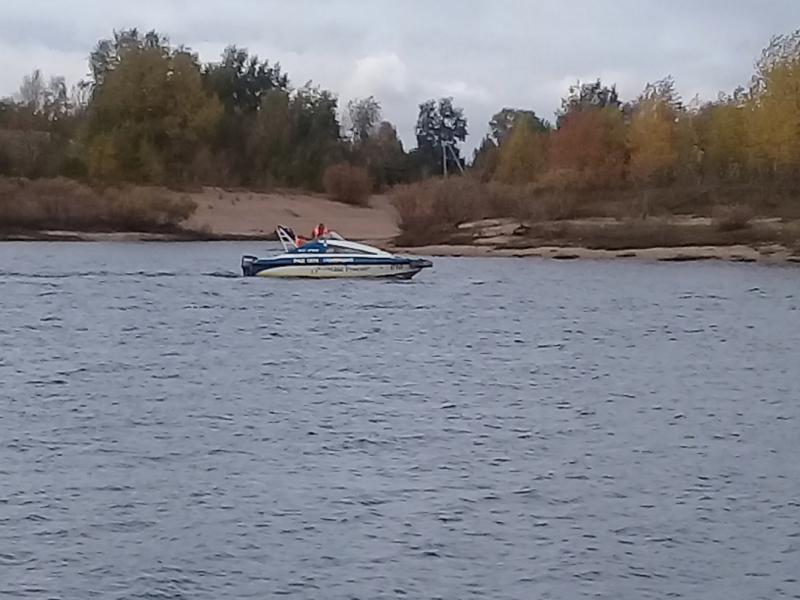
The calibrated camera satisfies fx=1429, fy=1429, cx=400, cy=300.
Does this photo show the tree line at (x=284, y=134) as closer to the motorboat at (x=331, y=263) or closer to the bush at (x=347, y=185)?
the bush at (x=347, y=185)

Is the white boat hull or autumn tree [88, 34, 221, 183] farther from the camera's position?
autumn tree [88, 34, 221, 183]

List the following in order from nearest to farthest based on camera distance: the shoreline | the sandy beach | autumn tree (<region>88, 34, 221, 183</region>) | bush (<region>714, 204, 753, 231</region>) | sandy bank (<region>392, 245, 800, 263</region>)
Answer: sandy bank (<region>392, 245, 800, 263</region>), the shoreline, the sandy beach, bush (<region>714, 204, 753, 231</region>), autumn tree (<region>88, 34, 221, 183</region>)

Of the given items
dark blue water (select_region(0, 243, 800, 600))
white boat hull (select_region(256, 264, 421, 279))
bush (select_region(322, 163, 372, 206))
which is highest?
bush (select_region(322, 163, 372, 206))

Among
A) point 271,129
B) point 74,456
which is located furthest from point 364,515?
point 271,129

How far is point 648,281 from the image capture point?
57.0m

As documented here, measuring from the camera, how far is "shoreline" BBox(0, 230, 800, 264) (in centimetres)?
6981

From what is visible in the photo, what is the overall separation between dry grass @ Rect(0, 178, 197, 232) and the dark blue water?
46069 millimetres

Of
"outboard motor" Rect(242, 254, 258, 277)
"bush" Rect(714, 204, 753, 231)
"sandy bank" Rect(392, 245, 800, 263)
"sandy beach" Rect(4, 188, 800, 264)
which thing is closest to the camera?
"outboard motor" Rect(242, 254, 258, 277)

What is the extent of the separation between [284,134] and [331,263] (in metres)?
57.2

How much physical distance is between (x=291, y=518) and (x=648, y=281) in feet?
138

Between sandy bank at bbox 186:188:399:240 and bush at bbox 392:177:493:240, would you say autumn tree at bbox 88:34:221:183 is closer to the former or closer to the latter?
sandy bank at bbox 186:188:399:240

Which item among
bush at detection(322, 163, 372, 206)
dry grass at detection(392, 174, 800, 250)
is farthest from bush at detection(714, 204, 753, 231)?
bush at detection(322, 163, 372, 206)

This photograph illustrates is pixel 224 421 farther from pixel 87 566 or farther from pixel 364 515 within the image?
pixel 87 566

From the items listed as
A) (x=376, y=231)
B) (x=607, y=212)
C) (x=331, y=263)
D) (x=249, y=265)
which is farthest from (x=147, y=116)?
(x=331, y=263)
